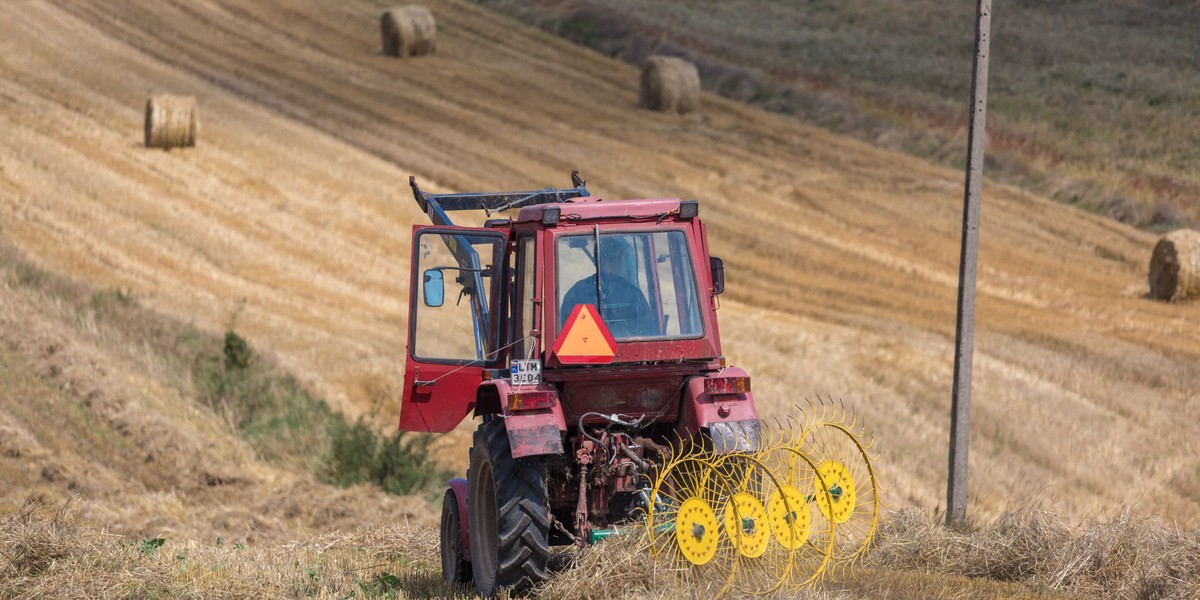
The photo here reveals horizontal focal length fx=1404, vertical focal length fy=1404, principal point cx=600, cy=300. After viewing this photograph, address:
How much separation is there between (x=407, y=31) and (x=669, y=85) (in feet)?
24.4

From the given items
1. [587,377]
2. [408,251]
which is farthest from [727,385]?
[408,251]

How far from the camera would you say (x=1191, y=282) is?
23.1 meters

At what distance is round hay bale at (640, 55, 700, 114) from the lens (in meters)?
34.1

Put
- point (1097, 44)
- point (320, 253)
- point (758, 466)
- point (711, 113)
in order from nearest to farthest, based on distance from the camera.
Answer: point (758, 466)
point (320, 253)
point (711, 113)
point (1097, 44)

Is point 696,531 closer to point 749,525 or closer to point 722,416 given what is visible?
point 749,525

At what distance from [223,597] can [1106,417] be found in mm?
12571

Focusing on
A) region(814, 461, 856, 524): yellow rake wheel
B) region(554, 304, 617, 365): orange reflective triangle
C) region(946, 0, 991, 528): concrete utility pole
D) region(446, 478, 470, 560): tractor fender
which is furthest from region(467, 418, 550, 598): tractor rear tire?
region(946, 0, 991, 528): concrete utility pole

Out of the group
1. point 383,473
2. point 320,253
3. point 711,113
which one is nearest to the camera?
point 383,473

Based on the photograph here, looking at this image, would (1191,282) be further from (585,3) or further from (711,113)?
(585,3)

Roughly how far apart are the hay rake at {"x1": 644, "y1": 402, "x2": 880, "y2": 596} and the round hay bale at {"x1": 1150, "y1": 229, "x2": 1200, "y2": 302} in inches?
673

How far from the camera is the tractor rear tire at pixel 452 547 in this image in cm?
910

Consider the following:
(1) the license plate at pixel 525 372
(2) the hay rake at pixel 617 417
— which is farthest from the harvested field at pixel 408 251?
(1) the license plate at pixel 525 372

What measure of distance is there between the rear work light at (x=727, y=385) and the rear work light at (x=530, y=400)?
92cm

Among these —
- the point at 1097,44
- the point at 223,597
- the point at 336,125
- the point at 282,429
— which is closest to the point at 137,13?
the point at 336,125
